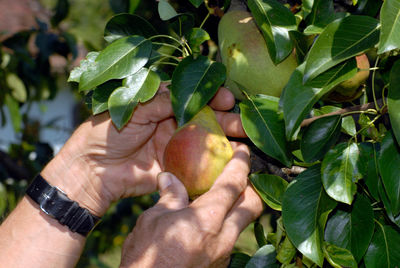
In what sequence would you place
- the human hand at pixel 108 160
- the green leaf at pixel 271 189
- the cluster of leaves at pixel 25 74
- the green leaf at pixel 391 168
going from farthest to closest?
the cluster of leaves at pixel 25 74 → the human hand at pixel 108 160 → the green leaf at pixel 271 189 → the green leaf at pixel 391 168

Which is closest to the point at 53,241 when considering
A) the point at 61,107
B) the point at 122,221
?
the point at 122,221

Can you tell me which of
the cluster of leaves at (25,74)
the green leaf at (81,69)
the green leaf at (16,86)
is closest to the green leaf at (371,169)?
the green leaf at (81,69)

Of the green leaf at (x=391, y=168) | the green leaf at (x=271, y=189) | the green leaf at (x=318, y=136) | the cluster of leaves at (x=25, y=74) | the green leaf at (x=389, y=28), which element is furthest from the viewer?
the cluster of leaves at (x=25, y=74)

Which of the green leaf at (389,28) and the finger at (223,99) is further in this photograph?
the finger at (223,99)

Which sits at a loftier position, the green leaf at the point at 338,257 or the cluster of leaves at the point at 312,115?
the cluster of leaves at the point at 312,115

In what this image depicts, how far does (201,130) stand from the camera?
104 cm

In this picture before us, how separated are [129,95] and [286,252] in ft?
1.43

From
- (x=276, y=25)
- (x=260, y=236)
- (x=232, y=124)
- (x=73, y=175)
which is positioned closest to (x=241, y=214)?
(x=260, y=236)

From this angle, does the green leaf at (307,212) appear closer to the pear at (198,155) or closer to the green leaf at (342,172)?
the green leaf at (342,172)

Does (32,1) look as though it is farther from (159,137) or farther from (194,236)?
(194,236)

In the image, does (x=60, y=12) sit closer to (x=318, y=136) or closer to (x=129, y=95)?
(x=129, y=95)

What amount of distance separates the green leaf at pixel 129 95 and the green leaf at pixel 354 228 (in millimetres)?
432

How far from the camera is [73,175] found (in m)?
1.31

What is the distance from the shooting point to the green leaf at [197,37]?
980 mm
